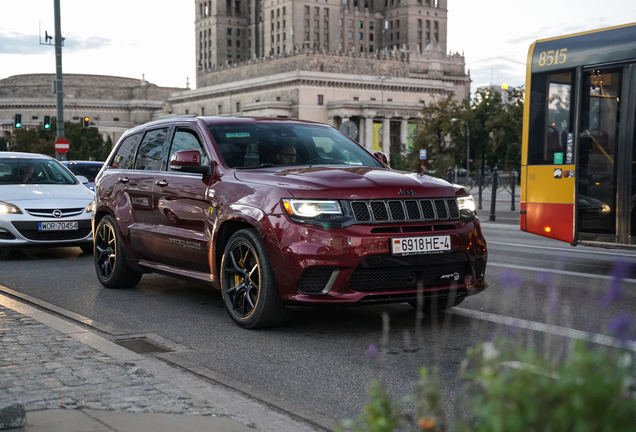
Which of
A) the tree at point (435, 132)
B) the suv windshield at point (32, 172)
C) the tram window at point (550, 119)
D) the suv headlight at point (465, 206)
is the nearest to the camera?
the suv headlight at point (465, 206)

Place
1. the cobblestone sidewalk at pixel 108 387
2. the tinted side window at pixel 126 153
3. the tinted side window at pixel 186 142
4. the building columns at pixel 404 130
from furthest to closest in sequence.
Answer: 1. the building columns at pixel 404 130
2. the tinted side window at pixel 126 153
3. the tinted side window at pixel 186 142
4. the cobblestone sidewalk at pixel 108 387

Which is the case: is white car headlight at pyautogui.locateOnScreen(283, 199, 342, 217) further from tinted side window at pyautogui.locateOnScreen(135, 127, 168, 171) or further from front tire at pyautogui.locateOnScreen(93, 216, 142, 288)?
front tire at pyautogui.locateOnScreen(93, 216, 142, 288)

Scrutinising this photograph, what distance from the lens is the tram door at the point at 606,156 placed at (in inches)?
394

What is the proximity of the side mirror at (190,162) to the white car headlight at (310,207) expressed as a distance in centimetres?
121

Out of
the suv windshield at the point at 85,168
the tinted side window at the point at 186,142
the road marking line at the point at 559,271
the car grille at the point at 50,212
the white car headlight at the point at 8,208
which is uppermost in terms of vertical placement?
the tinted side window at the point at 186,142

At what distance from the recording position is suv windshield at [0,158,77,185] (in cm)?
1316

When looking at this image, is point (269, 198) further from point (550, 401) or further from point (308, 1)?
point (308, 1)

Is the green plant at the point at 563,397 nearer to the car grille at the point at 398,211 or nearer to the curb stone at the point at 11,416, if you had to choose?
the curb stone at the point at 11,416

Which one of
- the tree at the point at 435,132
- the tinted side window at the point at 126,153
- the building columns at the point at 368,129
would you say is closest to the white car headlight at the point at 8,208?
the tinted side window at the point at 126,153

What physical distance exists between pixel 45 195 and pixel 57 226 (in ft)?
2.18

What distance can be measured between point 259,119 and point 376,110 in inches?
4630

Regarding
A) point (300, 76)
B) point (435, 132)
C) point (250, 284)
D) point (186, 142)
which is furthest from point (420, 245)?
point (300, 76)

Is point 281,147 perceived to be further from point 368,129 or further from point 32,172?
point 368,129

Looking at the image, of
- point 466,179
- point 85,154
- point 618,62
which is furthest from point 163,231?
point 85,154
